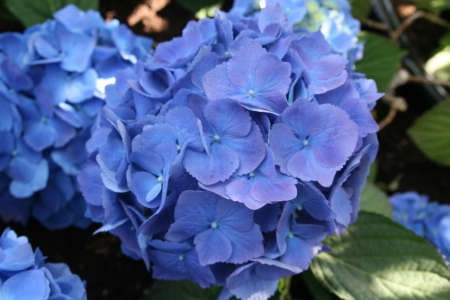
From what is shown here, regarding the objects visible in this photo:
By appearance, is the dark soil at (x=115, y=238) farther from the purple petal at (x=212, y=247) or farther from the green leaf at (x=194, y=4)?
the purple petal at (x=212, y=247)

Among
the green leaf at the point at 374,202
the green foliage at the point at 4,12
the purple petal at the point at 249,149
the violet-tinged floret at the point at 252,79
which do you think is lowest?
the green leaf at the point at 374,202

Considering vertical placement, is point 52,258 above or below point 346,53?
below

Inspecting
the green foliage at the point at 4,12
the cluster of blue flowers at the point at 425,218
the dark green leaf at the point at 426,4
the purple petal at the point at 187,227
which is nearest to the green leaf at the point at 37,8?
the green foliage at the point at 4,12

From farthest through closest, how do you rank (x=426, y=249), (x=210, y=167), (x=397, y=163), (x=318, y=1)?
(x=397, y=163) < (x=318, y=1) < (x=426, y=249) < (x=210, y=167)

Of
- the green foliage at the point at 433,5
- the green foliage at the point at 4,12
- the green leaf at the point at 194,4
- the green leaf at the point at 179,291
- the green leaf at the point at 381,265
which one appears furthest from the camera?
the green foliage at the point at 433,5

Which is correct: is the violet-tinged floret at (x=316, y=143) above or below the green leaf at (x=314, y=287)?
above

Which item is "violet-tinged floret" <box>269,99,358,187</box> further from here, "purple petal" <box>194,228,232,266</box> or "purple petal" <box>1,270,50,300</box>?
"purple petal" <box>1,270,50,300</box>

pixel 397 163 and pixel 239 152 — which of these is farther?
pixel 397 163

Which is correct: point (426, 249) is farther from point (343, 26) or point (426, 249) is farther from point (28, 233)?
point (28, 233)

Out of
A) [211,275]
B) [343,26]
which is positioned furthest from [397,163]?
[211,275]
